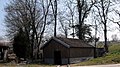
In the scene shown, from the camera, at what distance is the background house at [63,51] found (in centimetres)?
4553

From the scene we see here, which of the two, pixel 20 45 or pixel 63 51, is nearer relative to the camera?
pixel 63 51

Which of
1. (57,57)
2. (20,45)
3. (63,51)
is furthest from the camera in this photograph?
(20,45)

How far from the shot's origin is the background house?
149ft

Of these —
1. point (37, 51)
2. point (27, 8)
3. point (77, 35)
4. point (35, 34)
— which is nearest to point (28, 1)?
point (27, 8)

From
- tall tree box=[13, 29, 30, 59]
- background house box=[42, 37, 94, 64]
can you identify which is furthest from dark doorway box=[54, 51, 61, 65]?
tall tree box=[13, 29, 30, 59]

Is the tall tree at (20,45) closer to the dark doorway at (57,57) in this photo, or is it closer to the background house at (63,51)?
the background house at (63,51)

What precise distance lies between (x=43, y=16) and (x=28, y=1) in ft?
15.2

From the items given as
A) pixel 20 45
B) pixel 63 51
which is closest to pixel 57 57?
pixel 63 51

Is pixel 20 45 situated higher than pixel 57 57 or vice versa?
pixel 20 45

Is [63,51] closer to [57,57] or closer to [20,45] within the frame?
[57,57]

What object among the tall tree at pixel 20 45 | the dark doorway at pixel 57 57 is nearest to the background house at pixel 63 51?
the dark doorway at pixel 57 57

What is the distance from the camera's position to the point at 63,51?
4588cm

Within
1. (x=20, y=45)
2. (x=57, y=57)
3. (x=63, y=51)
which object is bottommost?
(x=57, y=57)

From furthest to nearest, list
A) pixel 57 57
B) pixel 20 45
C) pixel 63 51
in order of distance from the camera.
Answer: pixel 20 45, pixel 57 57, pixel 63 51
